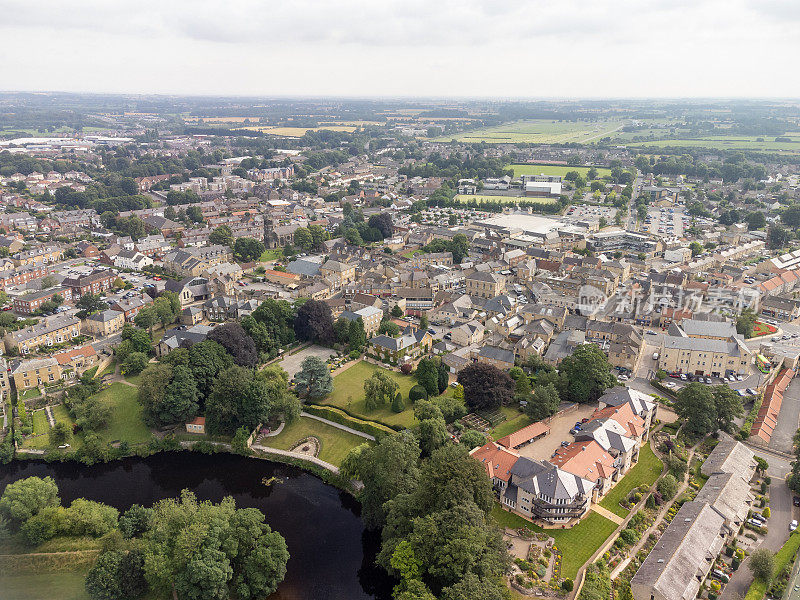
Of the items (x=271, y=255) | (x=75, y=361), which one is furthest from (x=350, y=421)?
(x=271, y=255)

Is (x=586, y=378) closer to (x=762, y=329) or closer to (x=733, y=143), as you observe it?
(x=762, y=329)

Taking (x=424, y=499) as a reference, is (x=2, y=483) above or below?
below

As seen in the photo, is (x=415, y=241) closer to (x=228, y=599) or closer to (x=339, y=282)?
(x=339, y=282)

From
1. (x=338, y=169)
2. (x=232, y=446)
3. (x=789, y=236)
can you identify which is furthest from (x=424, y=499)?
(x=338, y=169)

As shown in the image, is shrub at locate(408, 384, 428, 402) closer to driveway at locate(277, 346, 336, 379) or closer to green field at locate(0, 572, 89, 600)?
driveway at locate(277, 346, 336, 379)

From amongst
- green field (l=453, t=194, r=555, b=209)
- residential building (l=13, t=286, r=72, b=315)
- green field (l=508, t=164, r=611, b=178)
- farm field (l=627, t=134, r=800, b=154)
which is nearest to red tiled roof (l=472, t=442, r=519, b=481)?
residential building (l=13, t=286, r=72, b=315)

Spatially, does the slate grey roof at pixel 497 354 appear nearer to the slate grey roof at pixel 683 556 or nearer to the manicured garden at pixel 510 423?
the manicured garden at pixel 510 423

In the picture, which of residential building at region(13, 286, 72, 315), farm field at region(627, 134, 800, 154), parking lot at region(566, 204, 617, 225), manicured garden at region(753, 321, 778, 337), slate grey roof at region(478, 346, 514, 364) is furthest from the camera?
farm field at region(627, 134, 800, 154)

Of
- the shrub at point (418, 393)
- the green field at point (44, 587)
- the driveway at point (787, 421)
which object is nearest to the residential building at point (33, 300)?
the green field at point (44, 587)
